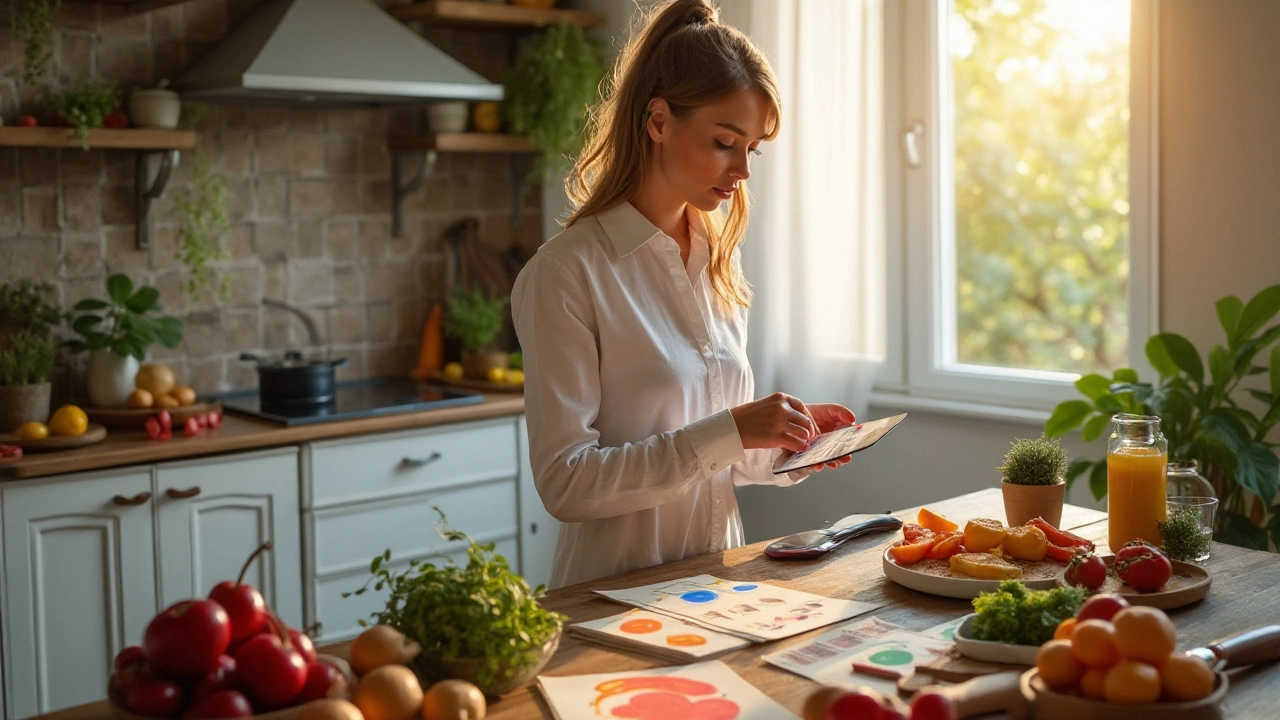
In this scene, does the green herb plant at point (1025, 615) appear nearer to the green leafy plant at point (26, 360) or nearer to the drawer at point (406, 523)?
the drawer at point (406, 523)

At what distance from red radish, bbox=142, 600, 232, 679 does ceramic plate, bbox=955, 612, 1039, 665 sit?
0.77 metres

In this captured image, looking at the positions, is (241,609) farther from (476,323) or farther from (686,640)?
(476,323)

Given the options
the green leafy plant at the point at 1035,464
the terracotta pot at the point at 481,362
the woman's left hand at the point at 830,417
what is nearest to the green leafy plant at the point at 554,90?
the terracotta pot at the point at 481,362

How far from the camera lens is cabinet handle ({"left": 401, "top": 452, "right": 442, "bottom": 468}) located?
129 inches

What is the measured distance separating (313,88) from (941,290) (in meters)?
1.76

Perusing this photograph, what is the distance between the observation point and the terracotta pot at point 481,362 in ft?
12.3

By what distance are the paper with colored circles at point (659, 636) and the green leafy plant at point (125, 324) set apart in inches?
80.5

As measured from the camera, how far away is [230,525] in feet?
9.86

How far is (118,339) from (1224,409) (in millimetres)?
2589

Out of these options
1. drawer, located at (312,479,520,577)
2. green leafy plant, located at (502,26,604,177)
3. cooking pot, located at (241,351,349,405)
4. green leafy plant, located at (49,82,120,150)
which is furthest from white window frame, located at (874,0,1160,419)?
green leafy plant, located at (49,82,120,150)

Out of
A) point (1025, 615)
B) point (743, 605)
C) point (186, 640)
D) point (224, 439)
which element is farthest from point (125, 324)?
point (1025, 615)

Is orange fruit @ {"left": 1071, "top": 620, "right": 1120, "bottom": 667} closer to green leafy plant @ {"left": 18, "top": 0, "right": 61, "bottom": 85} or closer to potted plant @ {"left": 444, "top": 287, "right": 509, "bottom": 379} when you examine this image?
potted plant @ {"left": 444, "top": 287, "right": 509, "bottom": 379}

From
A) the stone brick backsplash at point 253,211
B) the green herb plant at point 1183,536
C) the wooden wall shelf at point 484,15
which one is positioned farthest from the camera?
the wooden wall shelf at point 484,15

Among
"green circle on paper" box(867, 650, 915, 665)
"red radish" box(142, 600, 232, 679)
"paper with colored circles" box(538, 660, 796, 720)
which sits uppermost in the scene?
"red radish" box(142, 600, 232, 679)
